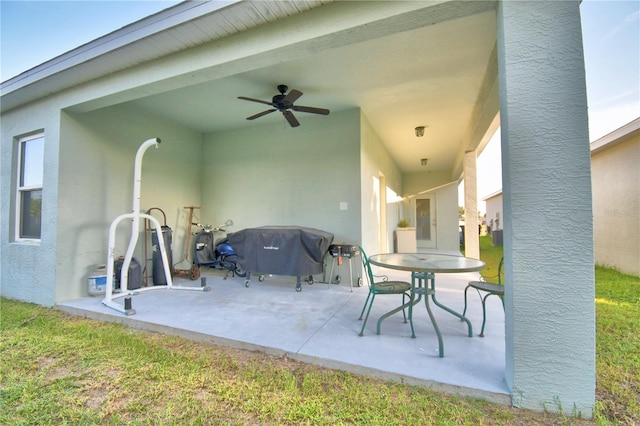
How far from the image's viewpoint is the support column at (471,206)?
18.9ft

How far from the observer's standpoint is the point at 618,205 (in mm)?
5750

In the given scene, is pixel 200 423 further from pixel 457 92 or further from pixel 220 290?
pixel 457 92

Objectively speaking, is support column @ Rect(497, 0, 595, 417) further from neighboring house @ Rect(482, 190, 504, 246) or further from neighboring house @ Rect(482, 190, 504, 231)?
neighboring house @ Rect(482, 190, 504, 231)

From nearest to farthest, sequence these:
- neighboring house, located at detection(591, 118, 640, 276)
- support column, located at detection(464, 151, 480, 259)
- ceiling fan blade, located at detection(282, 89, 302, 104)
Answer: ceiling fan blade, located at detection(282, 89, 302, 104) → neighboring house, located at detection(591, 118, 640, 276) → support column, located at detection(464, 151, 480, 259)

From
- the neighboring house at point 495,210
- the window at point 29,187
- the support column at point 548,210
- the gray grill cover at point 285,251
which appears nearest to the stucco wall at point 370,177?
the gray grill cover at point 285,251

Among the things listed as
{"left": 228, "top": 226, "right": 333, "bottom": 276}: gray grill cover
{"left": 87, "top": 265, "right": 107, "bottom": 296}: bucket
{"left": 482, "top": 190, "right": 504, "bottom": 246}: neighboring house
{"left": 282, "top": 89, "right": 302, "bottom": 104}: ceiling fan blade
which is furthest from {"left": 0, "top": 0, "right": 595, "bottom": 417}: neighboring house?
{"left": 482, "top": 190, "right": 504, "bottom": 246}: neighboring house

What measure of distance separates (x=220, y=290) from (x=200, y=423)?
9.23 feet

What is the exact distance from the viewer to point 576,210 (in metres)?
1.50

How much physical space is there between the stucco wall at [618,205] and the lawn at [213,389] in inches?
172

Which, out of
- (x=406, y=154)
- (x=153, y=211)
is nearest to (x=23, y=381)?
(x=153, y=211)

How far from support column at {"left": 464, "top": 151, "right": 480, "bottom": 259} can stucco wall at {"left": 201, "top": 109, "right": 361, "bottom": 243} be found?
2.93m

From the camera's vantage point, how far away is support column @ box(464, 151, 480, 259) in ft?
18.9

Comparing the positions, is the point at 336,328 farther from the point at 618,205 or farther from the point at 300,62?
the point at 618,205

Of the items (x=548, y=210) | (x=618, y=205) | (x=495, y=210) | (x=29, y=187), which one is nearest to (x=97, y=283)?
(x=29, y=187)
